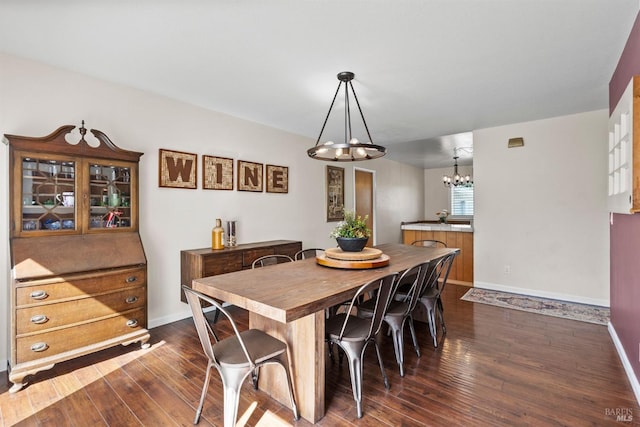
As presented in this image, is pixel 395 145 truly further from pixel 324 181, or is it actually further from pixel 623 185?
pixel 623 185

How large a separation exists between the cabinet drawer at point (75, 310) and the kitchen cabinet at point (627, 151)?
377 centimetres

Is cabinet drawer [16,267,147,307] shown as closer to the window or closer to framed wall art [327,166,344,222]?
framed wall art [327,166,344,222]

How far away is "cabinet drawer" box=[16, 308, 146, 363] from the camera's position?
221 centimetres

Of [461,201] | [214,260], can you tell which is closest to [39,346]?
[214,260]

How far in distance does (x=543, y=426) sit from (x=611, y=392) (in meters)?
0.78

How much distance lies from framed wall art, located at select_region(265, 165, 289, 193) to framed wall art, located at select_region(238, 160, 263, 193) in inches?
6.3

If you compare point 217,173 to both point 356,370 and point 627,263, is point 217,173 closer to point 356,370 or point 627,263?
point 356,370

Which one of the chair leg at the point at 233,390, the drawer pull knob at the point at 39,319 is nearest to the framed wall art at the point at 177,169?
the drawer pull knob at the point at 39,319

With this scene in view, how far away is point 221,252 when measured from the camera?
349cm

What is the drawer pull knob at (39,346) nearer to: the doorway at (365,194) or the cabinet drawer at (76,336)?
the cabinet drawer at (76,336)

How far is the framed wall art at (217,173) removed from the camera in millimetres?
3818

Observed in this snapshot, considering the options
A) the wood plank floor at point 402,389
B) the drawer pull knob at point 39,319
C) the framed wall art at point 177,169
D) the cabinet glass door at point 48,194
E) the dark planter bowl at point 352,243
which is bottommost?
the wood plank floor at point 402,389

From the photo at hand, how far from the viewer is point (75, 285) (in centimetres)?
242

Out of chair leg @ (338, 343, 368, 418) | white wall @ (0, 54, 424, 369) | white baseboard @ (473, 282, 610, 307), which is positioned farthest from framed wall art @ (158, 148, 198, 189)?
white baseboard @ (473, 282, 610, 307)
